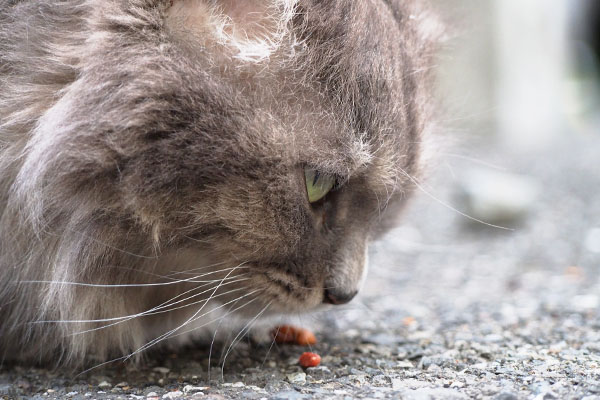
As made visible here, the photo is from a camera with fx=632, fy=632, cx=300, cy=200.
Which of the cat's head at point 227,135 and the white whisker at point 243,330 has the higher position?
the cat's head at point 227,135

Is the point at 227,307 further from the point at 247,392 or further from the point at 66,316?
the point at 66,316

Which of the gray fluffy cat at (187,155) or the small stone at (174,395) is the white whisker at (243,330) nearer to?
the gray fluffy cat at (187,155)

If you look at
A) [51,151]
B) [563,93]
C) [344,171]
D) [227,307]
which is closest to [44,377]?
[227,307]

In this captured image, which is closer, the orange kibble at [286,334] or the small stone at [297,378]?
the small stone at [297,378]

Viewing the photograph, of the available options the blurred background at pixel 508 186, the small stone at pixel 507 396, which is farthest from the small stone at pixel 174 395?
the blurred background at pixel 508 186

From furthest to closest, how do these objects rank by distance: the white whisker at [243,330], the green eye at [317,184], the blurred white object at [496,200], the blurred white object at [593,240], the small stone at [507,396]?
the blurred white object at [496,200], the blurred white object at [593,240], the white whisker at [243,330], the green eye at [317,184], the small stone at [507,396]

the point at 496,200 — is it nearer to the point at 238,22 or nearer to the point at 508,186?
the point at 508,186

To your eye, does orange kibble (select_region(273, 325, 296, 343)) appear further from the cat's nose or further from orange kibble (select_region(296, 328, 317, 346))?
the cat's nose
